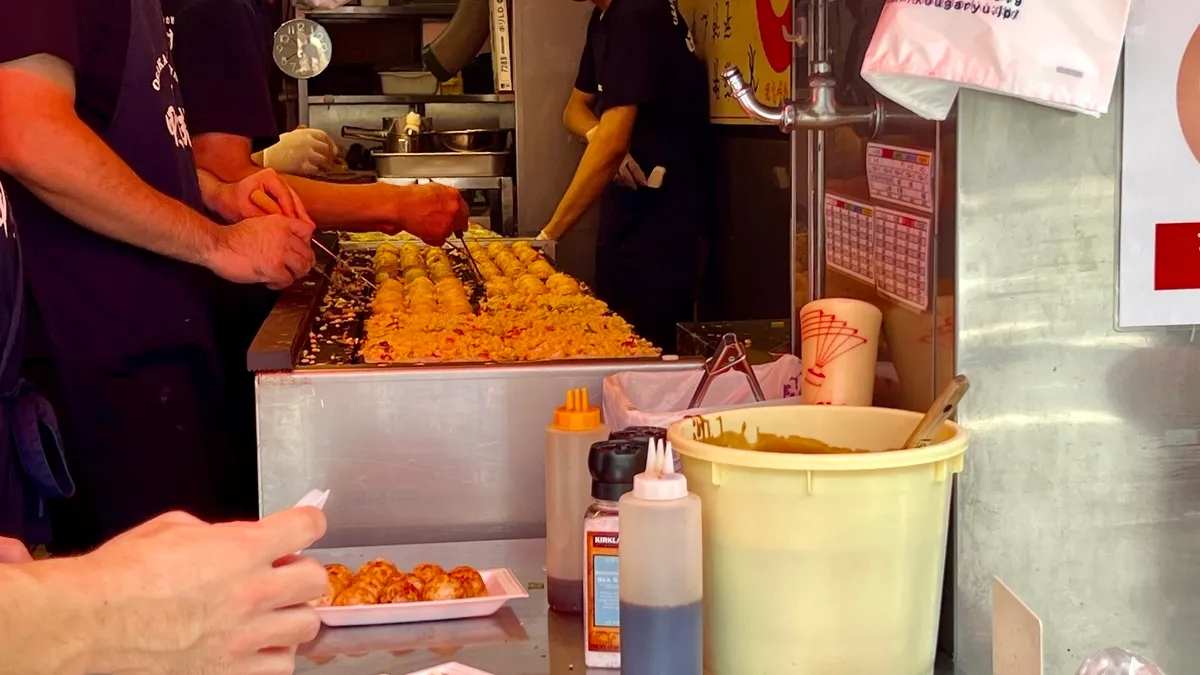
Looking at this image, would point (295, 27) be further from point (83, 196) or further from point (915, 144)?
point (915, 144)

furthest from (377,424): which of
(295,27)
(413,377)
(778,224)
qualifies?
(295,27)

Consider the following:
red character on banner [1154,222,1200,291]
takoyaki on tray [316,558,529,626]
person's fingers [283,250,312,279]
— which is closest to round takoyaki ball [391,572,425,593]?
takoyaki on tray [316,558,529,626]

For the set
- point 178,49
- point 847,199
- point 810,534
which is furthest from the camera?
point 178,49

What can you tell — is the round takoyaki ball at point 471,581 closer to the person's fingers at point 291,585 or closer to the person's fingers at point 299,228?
the person's fingers at point 291,585

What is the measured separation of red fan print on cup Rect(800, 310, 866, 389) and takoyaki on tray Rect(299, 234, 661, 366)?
1.99 ft

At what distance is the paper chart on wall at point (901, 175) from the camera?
1.34 metres

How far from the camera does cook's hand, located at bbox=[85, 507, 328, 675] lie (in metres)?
0.98

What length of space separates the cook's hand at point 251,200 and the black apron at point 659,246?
1691 millimetres

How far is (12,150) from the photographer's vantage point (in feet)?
6.97

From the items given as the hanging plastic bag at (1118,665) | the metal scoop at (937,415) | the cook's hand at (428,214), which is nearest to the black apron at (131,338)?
the cook's hand at (428,214)

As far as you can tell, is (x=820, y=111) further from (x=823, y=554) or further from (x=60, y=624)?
(x=60, y=624)

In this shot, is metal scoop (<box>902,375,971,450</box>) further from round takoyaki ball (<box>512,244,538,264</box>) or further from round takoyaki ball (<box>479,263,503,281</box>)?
round takoyaki ball (<box>512,244,538,264</box>)

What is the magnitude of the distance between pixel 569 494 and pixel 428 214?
6.58 feet

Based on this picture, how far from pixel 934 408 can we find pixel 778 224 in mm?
3323
